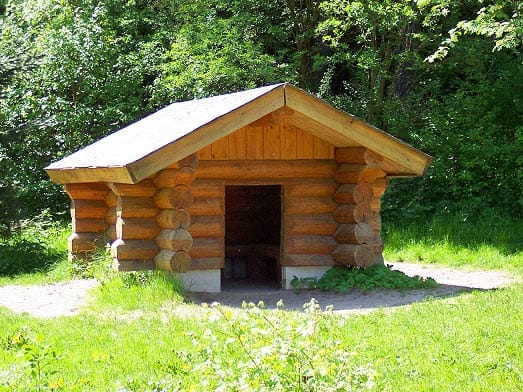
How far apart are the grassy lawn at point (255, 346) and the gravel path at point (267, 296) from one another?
46 centimetres

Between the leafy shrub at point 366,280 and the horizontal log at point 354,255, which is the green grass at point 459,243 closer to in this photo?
the leafy shrub at point 366,280

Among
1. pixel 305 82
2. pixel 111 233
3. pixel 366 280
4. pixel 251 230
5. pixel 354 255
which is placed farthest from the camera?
pixel 305 82

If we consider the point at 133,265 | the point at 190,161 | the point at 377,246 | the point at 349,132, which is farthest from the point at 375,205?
the point at 133,265

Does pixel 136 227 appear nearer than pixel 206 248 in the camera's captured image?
Yes

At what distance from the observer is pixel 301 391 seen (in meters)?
5.65

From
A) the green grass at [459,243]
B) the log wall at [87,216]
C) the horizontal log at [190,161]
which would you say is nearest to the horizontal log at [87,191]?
the log wall at [87,216]

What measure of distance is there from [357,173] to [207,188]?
2.10m

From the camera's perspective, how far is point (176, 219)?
11859 mm

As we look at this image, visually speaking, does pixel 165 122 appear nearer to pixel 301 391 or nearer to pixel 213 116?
pixel 213 116

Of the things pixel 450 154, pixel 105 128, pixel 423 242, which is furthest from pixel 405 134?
pixel 105 128

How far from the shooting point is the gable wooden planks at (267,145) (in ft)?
41.2

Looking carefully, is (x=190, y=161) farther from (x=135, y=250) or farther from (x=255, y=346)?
(x=255, y=346)

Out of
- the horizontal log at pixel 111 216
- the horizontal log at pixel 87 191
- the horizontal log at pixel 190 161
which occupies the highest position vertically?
the horizontal log at pixel 190 161

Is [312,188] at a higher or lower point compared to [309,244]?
higher
